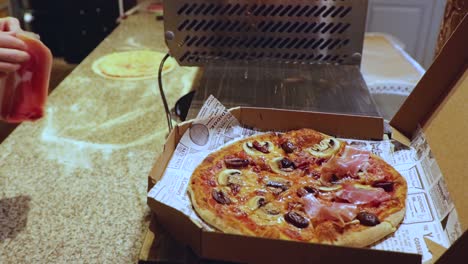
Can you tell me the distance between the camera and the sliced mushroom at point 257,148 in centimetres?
102

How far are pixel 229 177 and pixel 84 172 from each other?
1.36ft

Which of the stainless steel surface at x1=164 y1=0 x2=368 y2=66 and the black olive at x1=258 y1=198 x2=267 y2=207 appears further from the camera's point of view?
the stainless steel surface at x1=164 y1=0 x2=368 y2=66

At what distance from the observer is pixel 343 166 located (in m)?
0.95

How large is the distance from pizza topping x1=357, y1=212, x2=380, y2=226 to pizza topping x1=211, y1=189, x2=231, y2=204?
Answer: 24 centimetres

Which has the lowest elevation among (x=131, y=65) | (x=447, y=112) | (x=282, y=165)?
(x=131, y=65)

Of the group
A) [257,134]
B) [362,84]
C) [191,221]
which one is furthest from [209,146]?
[362,84]

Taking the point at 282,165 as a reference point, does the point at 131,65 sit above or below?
below

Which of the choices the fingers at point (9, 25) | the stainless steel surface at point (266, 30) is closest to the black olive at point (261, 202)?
the stainless steel surface at point (266, 30)

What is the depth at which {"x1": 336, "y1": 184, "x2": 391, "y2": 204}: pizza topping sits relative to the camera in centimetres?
85

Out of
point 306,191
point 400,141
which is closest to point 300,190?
point 306,191

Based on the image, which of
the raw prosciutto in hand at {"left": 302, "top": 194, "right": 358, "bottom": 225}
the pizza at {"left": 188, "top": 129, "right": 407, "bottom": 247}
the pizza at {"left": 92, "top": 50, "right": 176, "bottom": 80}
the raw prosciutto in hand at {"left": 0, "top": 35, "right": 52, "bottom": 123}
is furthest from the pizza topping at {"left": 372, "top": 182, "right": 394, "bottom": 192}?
the pizza at {"left": 92, "top": 50, "right": 176, "bottom": 80}

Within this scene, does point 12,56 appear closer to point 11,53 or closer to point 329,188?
point 11,53

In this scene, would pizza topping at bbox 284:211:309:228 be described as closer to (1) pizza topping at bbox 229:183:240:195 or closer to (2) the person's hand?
(1) pizza topping at bbox 229:183:240:195

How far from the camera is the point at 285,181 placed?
935mm
